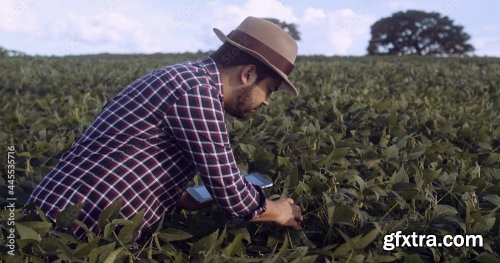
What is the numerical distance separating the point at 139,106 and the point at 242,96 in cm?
43

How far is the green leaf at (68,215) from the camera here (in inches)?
82.4

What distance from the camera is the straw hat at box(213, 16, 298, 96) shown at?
95.3 inches

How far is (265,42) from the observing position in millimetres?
2430

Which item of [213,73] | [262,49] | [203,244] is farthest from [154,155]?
[262,49]

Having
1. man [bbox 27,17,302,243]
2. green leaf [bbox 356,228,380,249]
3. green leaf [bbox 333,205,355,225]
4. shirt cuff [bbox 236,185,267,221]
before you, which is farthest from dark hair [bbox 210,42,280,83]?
green leaf [bbox 356,228,380,249]

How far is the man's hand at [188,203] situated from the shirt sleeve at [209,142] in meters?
0.36

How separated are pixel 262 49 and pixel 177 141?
51 cm

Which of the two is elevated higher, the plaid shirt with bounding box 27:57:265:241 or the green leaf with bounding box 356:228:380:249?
the plaid shirt with bounding box 27:57:265:241

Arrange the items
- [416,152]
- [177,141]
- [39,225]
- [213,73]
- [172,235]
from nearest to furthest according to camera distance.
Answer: [39,225], [172,235], [177,141], [213,73], [416,152]

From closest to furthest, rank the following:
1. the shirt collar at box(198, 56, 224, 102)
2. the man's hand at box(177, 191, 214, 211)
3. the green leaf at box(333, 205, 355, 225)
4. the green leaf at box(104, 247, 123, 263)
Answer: the green leaf at box(104, 247, 123, 263), the green leaf at box(333, 205, 355, 225), the shirt collar at box(198, 56, 224, 102), the man's hand at box(177, 191, 214, 211)

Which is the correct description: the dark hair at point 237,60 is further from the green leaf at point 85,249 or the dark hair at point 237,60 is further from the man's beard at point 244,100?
the green leaf at point 85,249

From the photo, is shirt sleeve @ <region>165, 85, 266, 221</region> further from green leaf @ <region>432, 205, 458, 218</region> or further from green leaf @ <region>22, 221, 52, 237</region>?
green leaf @ <region>432, 205, 458, 218</region>

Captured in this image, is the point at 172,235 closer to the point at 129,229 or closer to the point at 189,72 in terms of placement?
the point at 129,229

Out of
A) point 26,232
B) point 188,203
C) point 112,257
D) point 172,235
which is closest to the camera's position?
point 112,257
